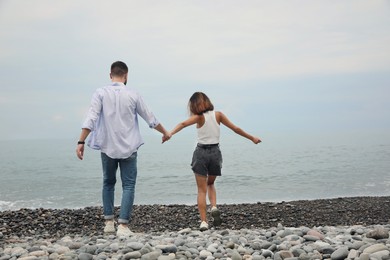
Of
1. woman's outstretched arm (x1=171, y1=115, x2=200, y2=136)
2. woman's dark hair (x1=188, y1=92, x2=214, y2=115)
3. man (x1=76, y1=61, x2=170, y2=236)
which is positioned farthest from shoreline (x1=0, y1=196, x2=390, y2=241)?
woman's dark hair (x1=188, y1=92, x2=214, y2=115)

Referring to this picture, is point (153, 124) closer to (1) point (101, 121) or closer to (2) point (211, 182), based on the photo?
(1) point (101, 121)

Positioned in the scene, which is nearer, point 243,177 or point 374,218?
point 374,218

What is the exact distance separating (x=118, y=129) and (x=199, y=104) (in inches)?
54.7

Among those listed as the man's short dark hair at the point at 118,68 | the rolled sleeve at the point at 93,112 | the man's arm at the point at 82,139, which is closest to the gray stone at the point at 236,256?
the man's arm at the point at 82,139

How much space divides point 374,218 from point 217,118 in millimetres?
5406

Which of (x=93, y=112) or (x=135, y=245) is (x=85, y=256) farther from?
(x=93, y=112)

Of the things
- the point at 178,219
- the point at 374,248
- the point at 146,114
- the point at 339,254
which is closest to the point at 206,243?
the point at 339,254

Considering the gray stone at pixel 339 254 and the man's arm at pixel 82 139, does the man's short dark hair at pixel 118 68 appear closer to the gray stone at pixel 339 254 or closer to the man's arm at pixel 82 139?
the man's arm at pixel 82 139

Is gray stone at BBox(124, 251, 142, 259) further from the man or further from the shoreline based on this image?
the shoreline

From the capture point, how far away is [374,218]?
1077cm

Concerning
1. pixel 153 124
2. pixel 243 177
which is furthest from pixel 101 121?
pixel 243 177

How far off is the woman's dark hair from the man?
761mm

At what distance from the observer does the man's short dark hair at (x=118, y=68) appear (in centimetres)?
704

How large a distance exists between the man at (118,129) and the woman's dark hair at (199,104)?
2.50 ft
